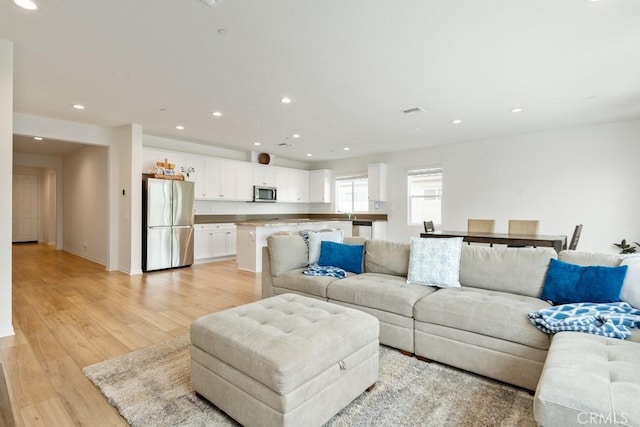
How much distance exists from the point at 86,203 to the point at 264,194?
380 centimetres

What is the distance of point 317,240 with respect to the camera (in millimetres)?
3688

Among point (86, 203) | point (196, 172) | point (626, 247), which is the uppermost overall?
point (196, 172)

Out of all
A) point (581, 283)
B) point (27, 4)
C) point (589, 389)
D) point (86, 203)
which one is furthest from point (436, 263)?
point (86, 203)

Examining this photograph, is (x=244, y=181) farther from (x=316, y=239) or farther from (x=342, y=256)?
(x=342, y=256)

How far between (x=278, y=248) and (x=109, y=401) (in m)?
1.91

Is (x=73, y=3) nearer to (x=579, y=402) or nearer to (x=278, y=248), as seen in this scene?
(x=278, y=248)

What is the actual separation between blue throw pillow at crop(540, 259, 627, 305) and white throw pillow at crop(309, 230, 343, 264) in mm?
2040

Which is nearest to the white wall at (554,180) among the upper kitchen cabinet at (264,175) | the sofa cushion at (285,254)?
the upper kitchen cabinet at (264,175)

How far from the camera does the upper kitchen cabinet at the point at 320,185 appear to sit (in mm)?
8820

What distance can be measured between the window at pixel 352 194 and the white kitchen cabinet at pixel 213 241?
10.3 feet

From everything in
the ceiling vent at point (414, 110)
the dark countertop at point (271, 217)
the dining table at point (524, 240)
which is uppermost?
the ceiling vent at point (414, 110)

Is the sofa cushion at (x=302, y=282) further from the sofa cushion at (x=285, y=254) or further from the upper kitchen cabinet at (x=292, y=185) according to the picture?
the upper kitchen cabinet at (x=292, y=185)

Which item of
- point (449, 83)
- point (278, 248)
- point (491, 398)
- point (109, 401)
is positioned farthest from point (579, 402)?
point (449, 83)

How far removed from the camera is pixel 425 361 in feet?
7.93
